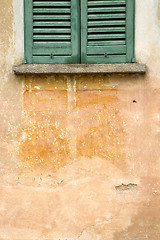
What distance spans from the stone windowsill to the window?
11 centimetres

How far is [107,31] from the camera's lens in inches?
120

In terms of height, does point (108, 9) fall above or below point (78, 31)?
above

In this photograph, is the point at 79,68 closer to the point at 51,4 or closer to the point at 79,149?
the point at 51,4

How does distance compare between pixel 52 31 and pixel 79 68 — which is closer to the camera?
pixel 79 68

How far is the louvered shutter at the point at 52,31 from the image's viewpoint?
119 inches

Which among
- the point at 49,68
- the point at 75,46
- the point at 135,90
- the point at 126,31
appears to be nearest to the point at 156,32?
the point at 126,31

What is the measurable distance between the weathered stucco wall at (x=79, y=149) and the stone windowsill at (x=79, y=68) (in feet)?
0.39

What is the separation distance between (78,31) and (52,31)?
29 centimetres

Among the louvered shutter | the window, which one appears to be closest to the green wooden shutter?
the window

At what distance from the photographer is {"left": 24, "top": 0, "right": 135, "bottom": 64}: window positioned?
3.02 metres

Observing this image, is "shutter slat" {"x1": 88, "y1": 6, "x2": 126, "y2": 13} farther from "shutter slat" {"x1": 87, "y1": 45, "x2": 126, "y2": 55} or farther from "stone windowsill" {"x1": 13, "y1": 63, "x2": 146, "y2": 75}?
"stone windowsill" {"x1": 13, "y1": 63, "x2": 146, "y2": 75}

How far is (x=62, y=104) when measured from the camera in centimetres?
307

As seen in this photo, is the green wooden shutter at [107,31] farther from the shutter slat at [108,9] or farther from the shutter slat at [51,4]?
the shutter slat at [51,4]

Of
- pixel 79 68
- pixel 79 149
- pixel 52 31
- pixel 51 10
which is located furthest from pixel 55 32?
pixel 79 149
